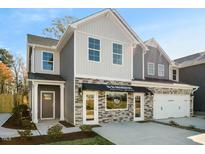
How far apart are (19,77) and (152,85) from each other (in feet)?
78.1

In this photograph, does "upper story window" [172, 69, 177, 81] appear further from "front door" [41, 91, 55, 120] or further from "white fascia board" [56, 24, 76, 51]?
"front door" [41, 91, 55, 120]

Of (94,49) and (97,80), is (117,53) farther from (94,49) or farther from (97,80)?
(97,80)

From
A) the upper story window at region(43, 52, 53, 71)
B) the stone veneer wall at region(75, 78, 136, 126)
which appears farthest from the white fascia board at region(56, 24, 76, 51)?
the stone veneer wall at region(75, 78, 136, 126)

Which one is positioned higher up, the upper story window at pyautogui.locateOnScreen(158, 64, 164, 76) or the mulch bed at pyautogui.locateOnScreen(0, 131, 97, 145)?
the upper story window at pyautogui.locateOnScreen(158, 64, 164, 76)

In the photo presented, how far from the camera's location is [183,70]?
2103 cm

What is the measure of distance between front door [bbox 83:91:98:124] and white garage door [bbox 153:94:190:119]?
555 centimetres

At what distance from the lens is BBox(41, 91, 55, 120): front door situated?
1420 centimetres

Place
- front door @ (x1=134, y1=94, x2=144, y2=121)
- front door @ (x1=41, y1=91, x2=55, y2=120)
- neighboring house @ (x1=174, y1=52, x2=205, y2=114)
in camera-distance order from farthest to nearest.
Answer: neighboring house @ (x1=174, y1=52, x2=205, y2=114), front door @ (x1=41, y1=91, x2=55, y2=120), front door @ (x1=134, y1=94, x2=144, y2=121)

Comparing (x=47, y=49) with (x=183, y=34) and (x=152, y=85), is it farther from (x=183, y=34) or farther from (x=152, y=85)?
(x=183, y=34)

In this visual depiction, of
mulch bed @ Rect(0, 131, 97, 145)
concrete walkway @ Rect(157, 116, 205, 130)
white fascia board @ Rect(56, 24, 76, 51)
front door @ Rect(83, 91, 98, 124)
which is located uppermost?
white fascia board @ Rect(56, 24, 76, 51)

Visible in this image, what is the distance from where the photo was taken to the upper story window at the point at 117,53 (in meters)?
12.9

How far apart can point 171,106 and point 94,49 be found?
8.87m
